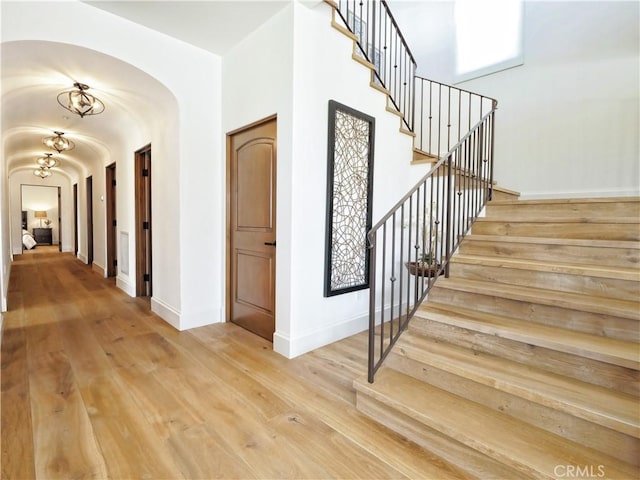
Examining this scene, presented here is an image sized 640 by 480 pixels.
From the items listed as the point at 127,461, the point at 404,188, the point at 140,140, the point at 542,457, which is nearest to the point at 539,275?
the point at 542,457

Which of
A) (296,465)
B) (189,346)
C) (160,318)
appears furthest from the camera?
(160,318)

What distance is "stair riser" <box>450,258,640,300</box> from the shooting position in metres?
1.80

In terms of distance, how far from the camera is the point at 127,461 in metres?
1.44

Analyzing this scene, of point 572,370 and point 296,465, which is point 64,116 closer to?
point 296,465

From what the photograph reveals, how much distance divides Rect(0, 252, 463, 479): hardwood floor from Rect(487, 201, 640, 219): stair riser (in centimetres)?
182

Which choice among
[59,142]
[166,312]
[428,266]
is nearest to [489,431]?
[428,266]

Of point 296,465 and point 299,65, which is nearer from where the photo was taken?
point 296,465

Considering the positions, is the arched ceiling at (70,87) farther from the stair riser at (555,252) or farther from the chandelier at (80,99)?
the stair riser at (555,252)

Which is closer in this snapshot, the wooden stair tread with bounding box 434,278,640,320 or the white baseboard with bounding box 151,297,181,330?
the wooden stair tread with bounding box 434,278,640,320

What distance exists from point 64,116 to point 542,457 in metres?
6.07

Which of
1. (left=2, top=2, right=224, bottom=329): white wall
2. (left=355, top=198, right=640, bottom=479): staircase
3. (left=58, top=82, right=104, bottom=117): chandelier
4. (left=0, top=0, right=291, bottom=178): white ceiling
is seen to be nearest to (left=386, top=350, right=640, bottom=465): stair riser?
(left=355, top=198, right=640, bottom=479): staircase

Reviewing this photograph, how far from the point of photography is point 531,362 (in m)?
1.66

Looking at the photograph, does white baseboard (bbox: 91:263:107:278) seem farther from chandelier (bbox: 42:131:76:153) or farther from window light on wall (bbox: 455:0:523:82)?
window light on wall (bbox: 455:0:523:82)

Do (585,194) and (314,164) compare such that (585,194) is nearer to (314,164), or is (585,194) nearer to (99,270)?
(314,164)
